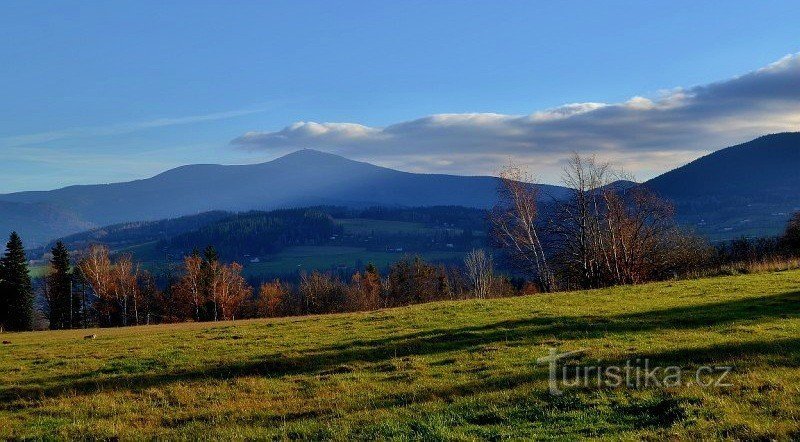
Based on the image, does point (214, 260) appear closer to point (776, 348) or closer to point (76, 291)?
point (76, 291)

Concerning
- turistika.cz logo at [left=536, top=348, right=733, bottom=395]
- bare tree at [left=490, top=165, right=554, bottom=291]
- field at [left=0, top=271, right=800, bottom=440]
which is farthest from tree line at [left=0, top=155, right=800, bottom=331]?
turistika.cz logo at [left=536, top=348, right=733, bottom=395]

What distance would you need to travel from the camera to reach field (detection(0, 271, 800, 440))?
390 inches

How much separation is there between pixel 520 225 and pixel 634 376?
3431cm

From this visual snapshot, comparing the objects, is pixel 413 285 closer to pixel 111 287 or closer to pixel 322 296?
pixel 322 296

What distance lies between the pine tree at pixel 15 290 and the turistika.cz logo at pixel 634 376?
264 ft

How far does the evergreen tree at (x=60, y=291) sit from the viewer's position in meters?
80.4

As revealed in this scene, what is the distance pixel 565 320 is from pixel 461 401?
11.6m

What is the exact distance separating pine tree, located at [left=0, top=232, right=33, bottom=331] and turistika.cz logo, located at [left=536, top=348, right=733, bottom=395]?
80588 millimetres

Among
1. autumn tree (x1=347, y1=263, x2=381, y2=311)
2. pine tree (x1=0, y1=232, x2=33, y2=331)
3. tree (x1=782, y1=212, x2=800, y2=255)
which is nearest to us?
tree (x1=782, y1=212, x2=800, y2=255)

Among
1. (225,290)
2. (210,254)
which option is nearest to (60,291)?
(210,254)

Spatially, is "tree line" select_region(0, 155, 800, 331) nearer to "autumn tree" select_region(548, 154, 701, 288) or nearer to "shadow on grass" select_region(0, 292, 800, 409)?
"autumn tree" select_region(548, 154, 701, 288)

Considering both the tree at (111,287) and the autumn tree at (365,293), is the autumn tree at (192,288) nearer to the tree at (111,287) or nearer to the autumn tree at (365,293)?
the tree at (111,287)

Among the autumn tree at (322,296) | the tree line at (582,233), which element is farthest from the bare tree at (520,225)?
the autumn tree at (322,296)

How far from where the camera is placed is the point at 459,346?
19094 millimetres
